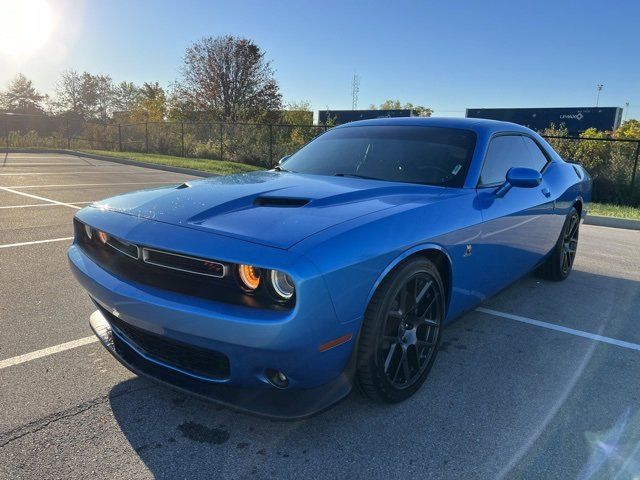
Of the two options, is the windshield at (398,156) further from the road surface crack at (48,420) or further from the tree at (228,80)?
the tree at (228,80)

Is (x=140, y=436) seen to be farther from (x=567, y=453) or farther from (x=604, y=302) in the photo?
(x=604, y=302)

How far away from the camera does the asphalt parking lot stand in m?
2.04

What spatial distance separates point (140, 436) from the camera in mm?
2186

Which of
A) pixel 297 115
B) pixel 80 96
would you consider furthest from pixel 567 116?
pixel 80 96

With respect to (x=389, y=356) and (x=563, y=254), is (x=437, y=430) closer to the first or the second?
(x=389, y=356)

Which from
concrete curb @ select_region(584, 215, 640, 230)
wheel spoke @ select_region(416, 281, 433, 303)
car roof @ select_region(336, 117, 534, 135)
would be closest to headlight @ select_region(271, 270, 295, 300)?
wheel spoke @ select_region(416, 281, 433, 303)

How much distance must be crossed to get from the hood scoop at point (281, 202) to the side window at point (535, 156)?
8.28 ft

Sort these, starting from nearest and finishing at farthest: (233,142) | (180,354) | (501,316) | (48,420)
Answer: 1. (180,354)
2. (48,420)
3. (501,316)
4. (233,142)

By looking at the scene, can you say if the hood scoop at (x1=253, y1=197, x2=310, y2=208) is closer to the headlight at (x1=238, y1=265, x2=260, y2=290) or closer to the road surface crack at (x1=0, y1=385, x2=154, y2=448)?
the headlight at (x1=238, y1=265, x2=260, y2=290)

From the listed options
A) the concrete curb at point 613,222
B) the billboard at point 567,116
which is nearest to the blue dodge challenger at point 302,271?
the concrete curb at point 613,222

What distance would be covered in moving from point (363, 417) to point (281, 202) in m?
1.15

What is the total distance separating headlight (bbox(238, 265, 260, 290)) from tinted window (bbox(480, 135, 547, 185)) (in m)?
1.88

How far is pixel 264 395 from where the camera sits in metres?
2.00

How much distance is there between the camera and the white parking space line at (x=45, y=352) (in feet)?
9.11
